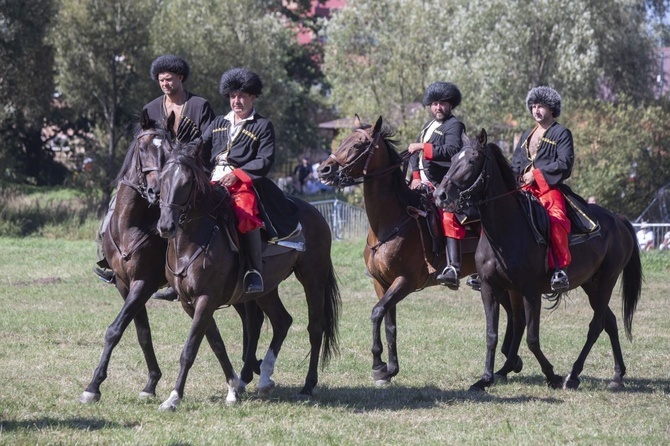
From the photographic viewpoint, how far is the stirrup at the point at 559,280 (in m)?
10.4

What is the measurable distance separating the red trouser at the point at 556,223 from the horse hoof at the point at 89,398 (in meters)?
4.70

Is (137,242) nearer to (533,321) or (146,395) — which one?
(146,395)

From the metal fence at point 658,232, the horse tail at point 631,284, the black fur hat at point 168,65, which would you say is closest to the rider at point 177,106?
the black fur hat at point 168,65

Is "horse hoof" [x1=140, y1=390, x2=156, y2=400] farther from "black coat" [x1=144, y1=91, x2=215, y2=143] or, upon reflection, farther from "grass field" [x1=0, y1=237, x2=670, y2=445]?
"black coat" [x1=144, y1=91, x2=215, y2=143]

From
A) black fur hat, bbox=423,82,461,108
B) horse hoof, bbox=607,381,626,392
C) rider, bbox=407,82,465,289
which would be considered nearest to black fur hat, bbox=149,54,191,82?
rider, bbox=407,82,465,289

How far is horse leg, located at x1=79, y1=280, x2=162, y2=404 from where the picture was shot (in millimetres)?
9016

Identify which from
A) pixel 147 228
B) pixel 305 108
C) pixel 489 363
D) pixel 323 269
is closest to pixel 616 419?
pixel 489 363

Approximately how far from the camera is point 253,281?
933cm

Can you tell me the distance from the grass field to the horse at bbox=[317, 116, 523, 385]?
2.01ft

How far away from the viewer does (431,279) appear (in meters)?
11.3

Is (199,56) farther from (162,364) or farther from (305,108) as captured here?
(162,364)

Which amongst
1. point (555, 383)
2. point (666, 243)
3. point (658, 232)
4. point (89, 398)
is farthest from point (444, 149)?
point (658, 232)

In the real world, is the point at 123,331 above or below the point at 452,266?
below

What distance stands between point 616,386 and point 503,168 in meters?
2.64
